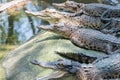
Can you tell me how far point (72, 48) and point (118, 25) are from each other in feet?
3.04

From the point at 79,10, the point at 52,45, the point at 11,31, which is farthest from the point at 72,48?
the point at 11,31

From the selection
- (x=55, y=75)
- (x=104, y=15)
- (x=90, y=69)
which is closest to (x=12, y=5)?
(x=104, y=15)

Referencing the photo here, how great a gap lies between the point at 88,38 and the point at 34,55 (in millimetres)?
695

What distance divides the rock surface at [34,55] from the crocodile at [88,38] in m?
0.08

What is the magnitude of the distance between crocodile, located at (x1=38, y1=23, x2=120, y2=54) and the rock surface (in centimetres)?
8

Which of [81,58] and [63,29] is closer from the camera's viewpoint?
[81,58]

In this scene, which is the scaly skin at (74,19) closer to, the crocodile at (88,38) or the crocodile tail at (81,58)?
the crocodile at (88,38)

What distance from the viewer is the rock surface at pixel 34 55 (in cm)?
363

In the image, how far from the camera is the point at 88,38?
4074 millimetres

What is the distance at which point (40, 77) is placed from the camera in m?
3.44

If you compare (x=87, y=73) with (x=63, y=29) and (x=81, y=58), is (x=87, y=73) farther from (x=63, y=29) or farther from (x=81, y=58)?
(x=63, y=29)

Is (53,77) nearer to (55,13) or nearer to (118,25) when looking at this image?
(118,25)

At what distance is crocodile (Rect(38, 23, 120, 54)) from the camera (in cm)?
384

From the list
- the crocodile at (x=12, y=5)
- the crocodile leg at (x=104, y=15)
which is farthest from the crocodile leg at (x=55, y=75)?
the crocodile at (x=12, y=5)
